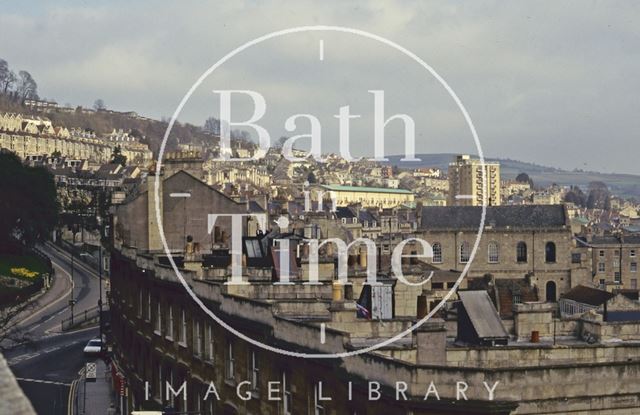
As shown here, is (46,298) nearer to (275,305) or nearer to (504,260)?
(504,260)

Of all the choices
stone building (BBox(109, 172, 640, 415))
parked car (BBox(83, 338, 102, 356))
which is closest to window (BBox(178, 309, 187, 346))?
stone building (BBox(109, 172, 640, 415))

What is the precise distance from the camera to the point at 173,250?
163 ft

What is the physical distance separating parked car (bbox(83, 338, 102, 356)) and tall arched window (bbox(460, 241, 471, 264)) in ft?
128

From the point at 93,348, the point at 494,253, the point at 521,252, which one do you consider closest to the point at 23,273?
the point at 93,348

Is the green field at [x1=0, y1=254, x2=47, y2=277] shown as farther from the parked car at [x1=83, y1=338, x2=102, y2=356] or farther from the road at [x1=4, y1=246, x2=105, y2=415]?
the parked car at [x1=83, y1=338, x2=102, y2=356]

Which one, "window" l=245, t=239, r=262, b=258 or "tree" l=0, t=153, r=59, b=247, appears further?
"tree" l=0, t=153, r=59, b=247

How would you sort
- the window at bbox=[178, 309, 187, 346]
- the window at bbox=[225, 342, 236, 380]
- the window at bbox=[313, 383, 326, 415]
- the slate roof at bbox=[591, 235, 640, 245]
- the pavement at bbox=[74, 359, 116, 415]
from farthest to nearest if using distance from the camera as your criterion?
the slate roof at bbox=[591, 235, 640, 245] → the pavement at bbox=[74, 359, 116, 415] → the window at bbox=[178, 309, 187, 346] → the window at bbox=[225, 342, 236, 380] → the window at bbox=[313, 383, 326, 415]

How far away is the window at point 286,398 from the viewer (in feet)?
80.1

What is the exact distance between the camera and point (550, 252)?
95.6m

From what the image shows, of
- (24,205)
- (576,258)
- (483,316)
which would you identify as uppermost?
(24,205)

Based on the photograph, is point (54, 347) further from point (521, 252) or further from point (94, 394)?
point (521, 252)

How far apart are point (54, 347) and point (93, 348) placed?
17.4ft

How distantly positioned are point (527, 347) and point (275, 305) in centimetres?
654

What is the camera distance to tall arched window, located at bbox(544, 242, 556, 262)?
95.2 metres
